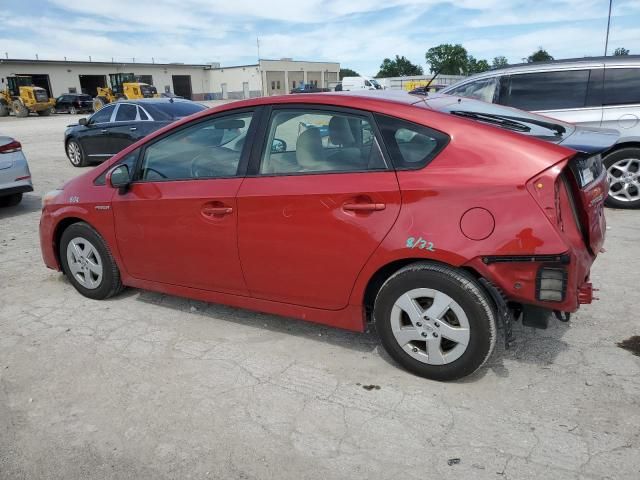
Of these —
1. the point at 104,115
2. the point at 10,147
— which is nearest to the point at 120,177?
the point at 10,147

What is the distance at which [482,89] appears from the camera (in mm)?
7273

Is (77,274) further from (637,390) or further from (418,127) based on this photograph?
(637,390)

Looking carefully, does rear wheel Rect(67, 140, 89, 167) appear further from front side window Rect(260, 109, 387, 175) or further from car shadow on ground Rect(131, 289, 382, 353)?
front side window Rect(260, 109, 387, 175)

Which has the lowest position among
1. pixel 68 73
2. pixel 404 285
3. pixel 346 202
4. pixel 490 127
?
pixel 404 285

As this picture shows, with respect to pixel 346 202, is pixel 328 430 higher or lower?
lower

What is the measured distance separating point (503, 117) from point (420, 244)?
3.72 feet

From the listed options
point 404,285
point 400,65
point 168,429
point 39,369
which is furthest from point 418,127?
point 400,65

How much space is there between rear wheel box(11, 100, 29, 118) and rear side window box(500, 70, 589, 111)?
43.0 meters

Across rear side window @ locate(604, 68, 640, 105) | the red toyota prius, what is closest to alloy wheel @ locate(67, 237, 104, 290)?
the red toyota prius

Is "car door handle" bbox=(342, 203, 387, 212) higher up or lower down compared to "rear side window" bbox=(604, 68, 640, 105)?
lower down

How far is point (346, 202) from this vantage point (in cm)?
299

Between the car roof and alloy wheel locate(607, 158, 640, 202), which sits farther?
alloy wheel locate(607, 158, 640, 202)

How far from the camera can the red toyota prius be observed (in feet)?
8.76

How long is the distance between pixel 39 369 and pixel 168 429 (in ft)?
4.03
